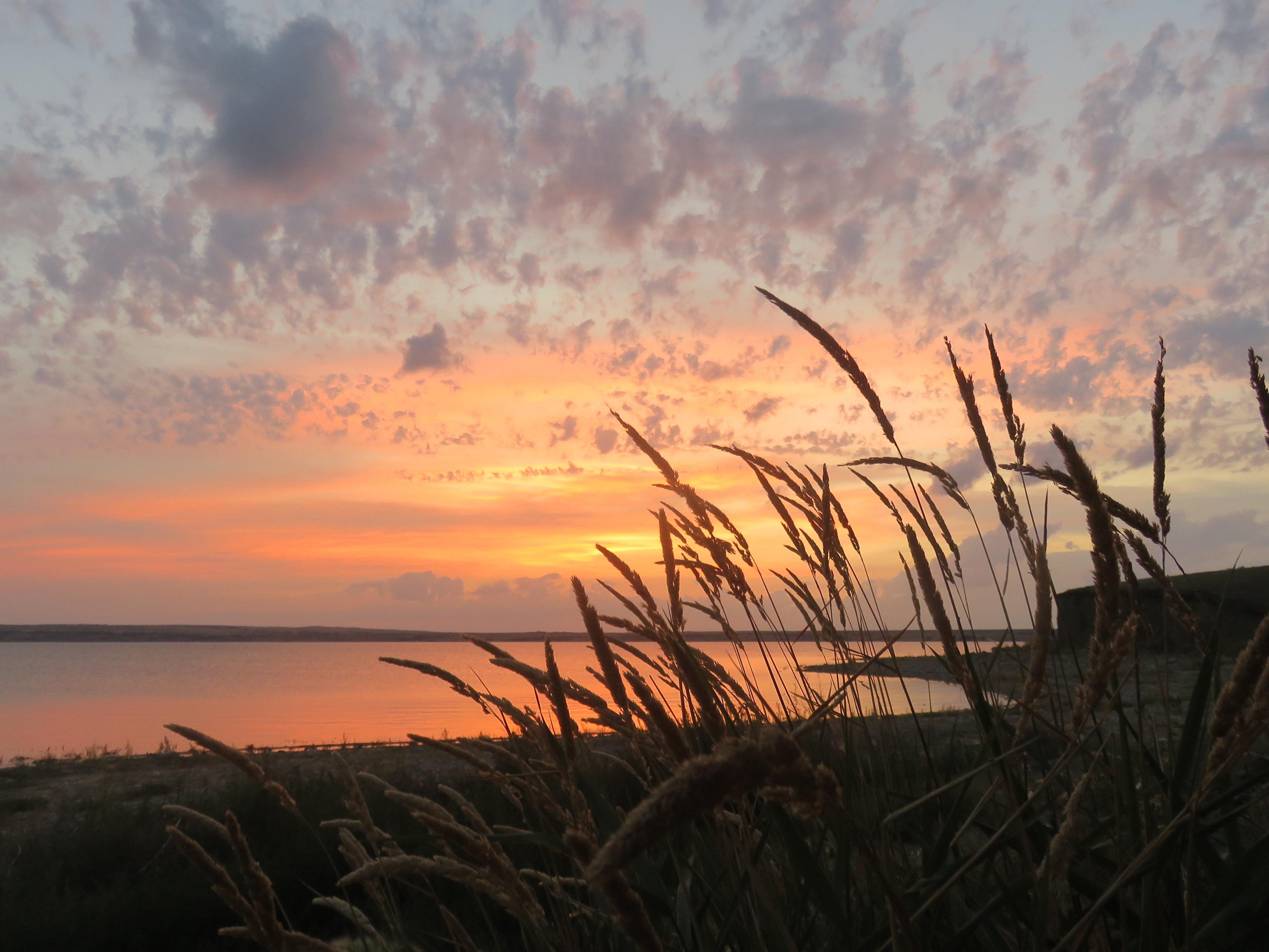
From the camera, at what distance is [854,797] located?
1.80 meters

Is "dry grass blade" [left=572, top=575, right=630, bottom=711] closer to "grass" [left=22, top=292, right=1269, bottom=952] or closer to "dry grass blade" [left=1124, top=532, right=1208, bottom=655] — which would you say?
"grass" [left=22, top=292, right=1269, bottom=952]

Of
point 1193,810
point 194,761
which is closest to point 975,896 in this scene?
point 1193,810

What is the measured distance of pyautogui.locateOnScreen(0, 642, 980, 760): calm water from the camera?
15.6 m

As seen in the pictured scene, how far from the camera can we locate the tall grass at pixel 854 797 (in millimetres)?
726

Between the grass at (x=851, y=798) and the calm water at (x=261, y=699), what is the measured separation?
31cm

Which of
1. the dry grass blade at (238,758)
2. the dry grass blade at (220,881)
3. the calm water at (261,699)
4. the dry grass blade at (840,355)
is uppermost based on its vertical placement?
the dry grass blade at (840,355)

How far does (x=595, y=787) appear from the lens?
1561 mm

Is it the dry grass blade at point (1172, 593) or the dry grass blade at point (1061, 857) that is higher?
the dry grass blade at point (1172, 593)

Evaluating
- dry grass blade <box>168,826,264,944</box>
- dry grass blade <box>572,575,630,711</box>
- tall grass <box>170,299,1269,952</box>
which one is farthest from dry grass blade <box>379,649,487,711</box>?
dry grass blade <box>572,575,630,711</box>

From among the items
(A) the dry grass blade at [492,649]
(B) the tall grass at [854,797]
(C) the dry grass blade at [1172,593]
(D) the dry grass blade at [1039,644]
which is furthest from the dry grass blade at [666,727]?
(C) the dry grass blade at [1172,593]

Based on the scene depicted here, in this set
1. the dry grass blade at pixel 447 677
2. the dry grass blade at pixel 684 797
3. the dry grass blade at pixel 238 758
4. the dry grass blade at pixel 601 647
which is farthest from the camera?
the dry grass blade at pixel 447 677

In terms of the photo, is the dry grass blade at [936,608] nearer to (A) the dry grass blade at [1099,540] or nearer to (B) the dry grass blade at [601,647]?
(A) the dry grass blade at [1099,540]

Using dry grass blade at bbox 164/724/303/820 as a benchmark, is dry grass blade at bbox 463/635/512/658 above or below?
above

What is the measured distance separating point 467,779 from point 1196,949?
6.36m
